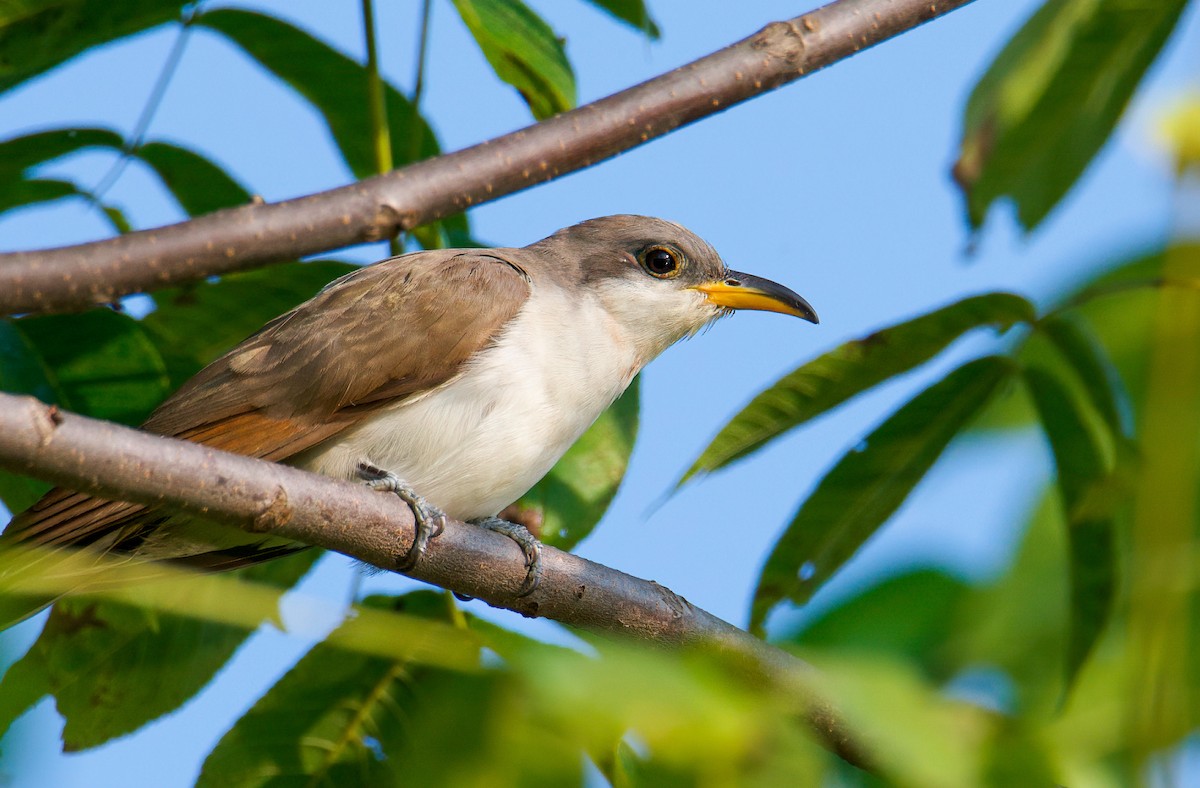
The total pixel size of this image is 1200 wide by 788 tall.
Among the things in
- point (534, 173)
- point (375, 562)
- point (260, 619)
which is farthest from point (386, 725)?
point (534, 173)

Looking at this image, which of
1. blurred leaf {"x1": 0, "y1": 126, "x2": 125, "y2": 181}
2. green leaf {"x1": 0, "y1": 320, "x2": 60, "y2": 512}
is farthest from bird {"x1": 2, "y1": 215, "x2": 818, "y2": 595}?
blurred leaf {"x1": 0, "y1": 126, "x2": 125, "y2": 181}

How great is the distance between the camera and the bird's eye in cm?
567

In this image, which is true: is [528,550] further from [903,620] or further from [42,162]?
[42,162]

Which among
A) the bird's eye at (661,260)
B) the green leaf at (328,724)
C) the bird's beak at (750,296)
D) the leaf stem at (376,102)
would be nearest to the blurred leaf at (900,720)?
the green leaf at (328,724)

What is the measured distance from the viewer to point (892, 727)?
1.50 meters

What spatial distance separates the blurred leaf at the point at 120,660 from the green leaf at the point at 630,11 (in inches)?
76.2

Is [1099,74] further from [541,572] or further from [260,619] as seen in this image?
[260,619]

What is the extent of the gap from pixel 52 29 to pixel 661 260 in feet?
9.41

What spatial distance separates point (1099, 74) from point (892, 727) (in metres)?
2.46

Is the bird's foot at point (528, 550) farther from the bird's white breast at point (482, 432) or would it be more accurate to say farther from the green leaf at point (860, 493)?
the green leaf at point (860, 493)

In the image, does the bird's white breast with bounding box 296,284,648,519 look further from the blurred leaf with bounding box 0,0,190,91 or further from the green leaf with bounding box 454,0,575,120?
the blurred leaf with bounding box 0,0,190,91

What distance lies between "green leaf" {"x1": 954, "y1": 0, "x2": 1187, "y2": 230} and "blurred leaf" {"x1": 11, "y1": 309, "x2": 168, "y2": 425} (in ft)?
7.36

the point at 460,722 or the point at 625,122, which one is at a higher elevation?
the point at 625,122

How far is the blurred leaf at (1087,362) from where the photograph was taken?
342cm
